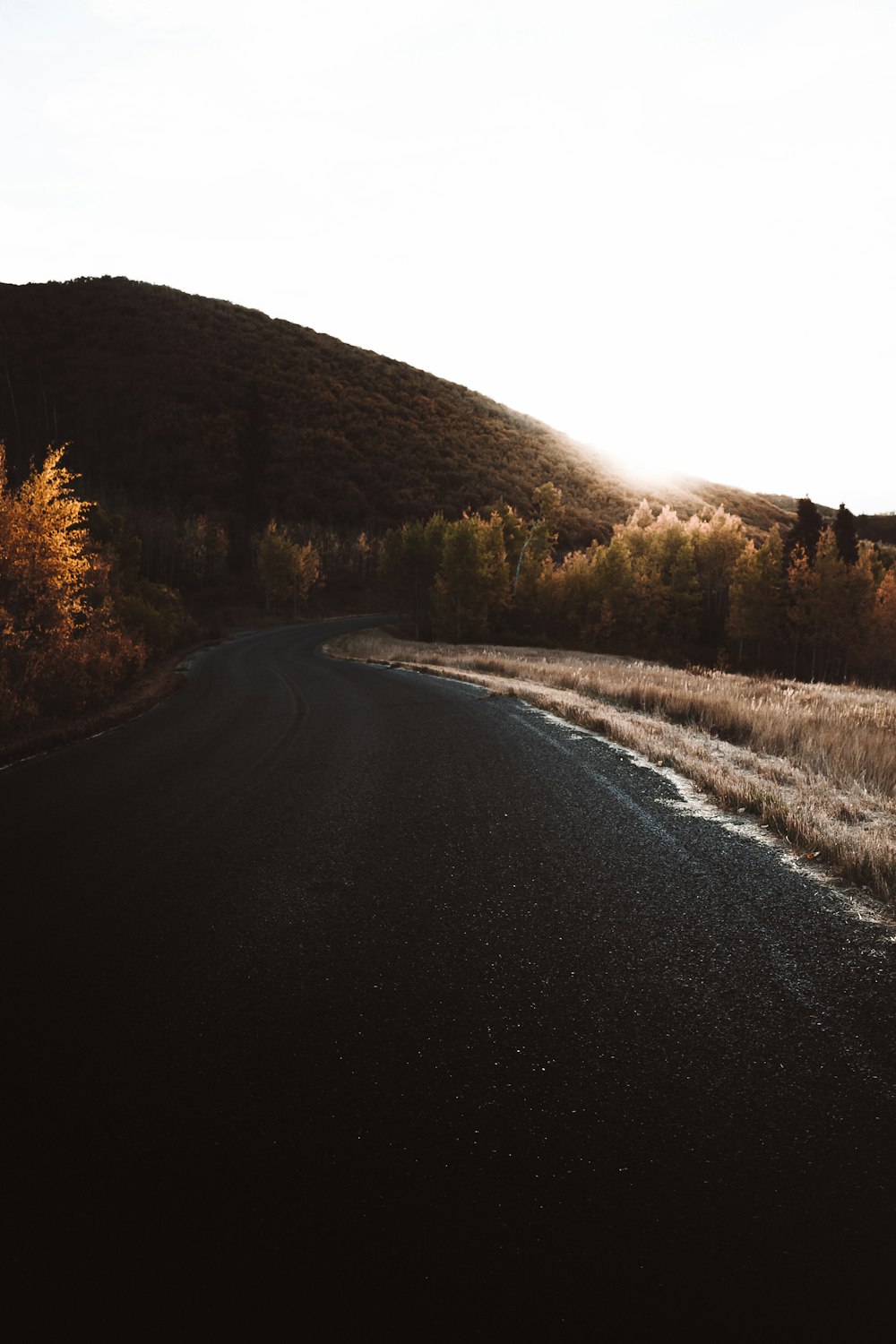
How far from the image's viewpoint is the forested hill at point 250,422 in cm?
9506

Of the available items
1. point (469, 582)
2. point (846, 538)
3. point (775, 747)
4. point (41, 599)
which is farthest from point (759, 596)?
point (41, 599)

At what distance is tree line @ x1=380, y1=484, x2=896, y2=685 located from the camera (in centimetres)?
4809

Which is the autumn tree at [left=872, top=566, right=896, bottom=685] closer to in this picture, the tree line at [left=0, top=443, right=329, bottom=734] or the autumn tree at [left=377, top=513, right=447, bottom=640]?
the autumn tree at [left=377, top=513, right=447, bottom=640]

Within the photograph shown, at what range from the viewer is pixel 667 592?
184 feet

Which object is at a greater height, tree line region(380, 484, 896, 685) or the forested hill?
the forested hill

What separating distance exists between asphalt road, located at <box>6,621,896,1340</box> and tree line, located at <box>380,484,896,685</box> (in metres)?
43.0

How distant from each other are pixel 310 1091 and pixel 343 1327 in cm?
88

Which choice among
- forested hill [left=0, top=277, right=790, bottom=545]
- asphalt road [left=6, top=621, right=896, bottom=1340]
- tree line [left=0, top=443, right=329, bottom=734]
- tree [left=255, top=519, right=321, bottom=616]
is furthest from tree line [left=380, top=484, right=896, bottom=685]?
asphalt road [left=6, top=621, right=896, bottom=1340]

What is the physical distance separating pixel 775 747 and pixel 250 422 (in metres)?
103

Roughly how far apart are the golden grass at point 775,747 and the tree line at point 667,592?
3046cm

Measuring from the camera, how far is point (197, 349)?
123 meters

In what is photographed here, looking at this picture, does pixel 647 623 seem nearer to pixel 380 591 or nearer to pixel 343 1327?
pixel 380 591

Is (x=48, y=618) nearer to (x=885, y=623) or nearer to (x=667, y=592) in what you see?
(x=667, y=592)

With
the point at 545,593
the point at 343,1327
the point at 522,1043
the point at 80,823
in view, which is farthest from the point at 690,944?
the point at 545,593
